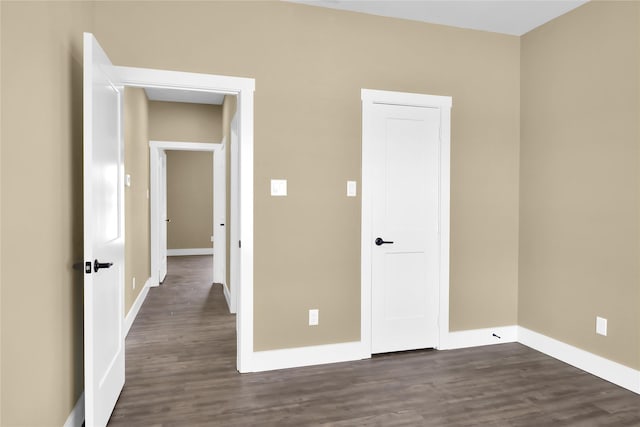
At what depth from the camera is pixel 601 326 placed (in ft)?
10.0

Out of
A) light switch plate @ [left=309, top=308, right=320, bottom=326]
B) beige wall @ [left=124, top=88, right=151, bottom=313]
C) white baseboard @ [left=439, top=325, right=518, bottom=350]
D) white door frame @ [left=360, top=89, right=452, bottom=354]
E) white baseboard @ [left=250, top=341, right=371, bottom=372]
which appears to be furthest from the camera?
beige wall @ [left=124, top=88, right=151, bottom=313]

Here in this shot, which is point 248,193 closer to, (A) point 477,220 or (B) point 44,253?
(B) point 44,253

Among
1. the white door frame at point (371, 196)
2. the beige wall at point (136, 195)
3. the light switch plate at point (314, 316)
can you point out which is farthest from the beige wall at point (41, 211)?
the white door frame at point (371, 196)

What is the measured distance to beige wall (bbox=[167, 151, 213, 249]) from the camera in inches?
386

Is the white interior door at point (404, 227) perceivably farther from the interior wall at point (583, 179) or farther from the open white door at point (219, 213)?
the open white door at point (219, 213)

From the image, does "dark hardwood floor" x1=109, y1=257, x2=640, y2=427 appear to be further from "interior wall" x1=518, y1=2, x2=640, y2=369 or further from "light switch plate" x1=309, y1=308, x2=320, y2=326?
"interior wall" x1=518, y1=2, x2=640, y2=369

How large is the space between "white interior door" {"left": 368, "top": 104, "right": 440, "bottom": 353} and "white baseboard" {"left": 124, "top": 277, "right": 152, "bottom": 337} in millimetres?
2289

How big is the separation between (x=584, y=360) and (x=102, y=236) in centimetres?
340

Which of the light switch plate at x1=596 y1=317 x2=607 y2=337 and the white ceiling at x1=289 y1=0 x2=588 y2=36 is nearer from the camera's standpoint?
the light switch plate at x1=596 y1=317 x2=607 y2=337

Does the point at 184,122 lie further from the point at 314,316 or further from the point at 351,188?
the point at 314,316

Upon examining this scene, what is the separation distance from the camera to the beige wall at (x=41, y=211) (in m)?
1.56

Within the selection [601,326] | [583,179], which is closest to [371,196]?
[583,179]

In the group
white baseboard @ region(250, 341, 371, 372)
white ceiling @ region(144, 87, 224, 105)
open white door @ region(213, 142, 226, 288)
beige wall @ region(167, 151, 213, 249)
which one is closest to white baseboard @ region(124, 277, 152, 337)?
open white door @ region(213, 142, 226, 288)

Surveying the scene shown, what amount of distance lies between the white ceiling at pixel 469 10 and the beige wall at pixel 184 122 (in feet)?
11.9
